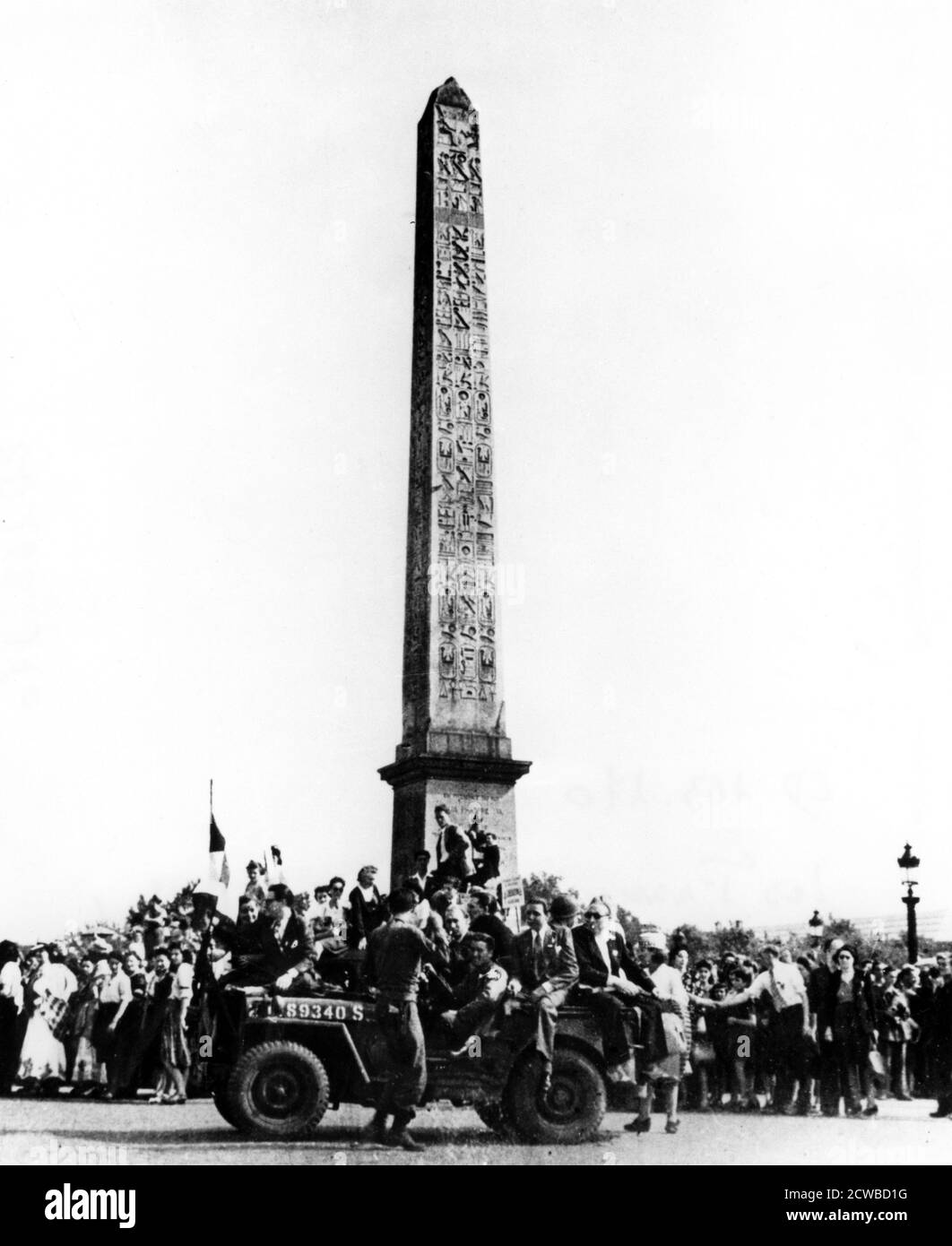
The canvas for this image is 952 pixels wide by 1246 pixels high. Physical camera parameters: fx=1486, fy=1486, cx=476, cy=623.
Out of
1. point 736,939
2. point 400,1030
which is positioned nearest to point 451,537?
point 400,1030

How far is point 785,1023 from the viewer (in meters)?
12.6

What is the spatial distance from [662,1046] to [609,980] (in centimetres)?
76

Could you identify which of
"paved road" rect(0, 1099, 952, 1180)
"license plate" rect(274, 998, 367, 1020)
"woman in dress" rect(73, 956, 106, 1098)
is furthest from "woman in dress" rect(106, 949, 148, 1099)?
"license plate" rect(274, 998, 367, 1020)

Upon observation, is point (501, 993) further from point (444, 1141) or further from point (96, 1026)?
point (96, 1026)

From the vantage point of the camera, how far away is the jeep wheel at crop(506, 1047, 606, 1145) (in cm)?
1092

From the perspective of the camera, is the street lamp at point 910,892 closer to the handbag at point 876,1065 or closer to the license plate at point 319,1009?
the handbag at point 876,1065

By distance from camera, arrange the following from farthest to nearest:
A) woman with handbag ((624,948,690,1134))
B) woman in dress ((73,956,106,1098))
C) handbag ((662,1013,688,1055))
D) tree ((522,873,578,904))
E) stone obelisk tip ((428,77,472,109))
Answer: tree ((522,873,578,904)) → stone obelisk tip ((428,77,472,109)) → woman in dress ((73,956,106,1098)) → handbag ((662,1013,688,1055)) → woman with handbag ((624,948,690,1134))

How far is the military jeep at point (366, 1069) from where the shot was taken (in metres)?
10.5

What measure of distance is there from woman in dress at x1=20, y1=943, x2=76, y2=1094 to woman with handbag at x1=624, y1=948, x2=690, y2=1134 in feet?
16.4

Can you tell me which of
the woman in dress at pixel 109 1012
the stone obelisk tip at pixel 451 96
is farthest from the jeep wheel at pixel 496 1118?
the stone obelisk tip at pixel 451 96

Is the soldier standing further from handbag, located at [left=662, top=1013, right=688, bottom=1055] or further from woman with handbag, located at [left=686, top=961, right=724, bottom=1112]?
woman with handbag, located at [left=686, top=961, right=724, bottom=1112]

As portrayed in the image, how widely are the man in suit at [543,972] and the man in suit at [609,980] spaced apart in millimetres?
136
